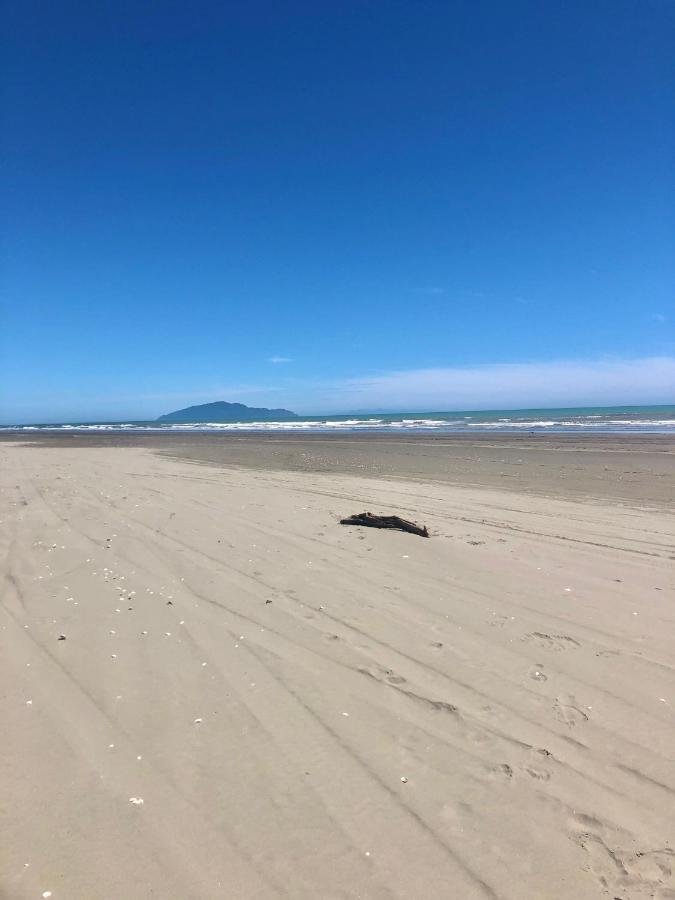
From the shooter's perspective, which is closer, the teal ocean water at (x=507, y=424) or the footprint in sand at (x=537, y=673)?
the footprint in sand at (x=537, y=673)

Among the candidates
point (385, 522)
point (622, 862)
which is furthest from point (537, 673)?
point (385, 522)

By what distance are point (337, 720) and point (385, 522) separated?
16.8 ft

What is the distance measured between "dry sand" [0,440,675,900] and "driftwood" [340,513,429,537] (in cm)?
70

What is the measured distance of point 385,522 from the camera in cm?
827

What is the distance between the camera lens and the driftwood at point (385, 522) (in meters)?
7.89

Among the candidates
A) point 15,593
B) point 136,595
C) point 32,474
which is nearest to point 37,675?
point 136,595

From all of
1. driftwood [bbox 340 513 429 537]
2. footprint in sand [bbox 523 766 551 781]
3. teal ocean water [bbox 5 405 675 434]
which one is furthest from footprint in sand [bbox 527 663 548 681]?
teal ocean water [bbox 5 405 675 434]

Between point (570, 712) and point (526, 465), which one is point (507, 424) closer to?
point (526, 465)

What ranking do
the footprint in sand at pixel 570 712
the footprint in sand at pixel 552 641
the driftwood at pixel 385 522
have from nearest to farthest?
the footprint in sand at pixel 570 712 → the footprint in sand at pixel 552 641 → the driftwood at pixel 385 522

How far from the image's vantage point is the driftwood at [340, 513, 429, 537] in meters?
7.89

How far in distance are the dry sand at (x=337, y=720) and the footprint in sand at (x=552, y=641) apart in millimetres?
26

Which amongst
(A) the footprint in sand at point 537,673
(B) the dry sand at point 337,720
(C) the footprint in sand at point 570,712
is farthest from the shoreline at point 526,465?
(C) the footprint in sand at point 570,712

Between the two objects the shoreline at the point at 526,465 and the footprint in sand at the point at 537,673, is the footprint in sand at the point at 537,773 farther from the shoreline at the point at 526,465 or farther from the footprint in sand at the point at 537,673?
the shoreline at the point at 526,465

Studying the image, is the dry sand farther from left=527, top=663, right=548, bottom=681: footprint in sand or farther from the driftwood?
the driftwood
